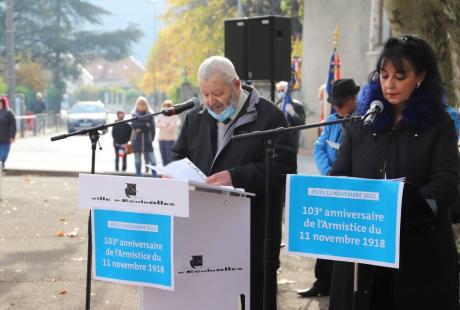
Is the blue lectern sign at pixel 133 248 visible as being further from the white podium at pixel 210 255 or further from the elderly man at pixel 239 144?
the elderly man at pixel 239 144

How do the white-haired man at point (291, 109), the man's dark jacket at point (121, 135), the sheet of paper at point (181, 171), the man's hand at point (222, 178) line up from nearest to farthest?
the sheet of paper at point (181, 171) → the man's hand at point (222, 178) → the white-haired man at point (291, 109) → the man's dark jacket at point (121, 135)

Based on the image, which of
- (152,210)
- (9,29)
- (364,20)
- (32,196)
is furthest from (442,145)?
(9,29)

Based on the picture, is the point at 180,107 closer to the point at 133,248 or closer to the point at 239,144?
the point at 239,144

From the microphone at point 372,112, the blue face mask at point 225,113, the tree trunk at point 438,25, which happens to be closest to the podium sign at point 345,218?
the microphone at point 372,112

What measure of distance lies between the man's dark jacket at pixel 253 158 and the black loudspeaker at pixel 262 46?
5.94m

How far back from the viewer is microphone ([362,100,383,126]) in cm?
370

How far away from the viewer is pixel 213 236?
4.15 metres

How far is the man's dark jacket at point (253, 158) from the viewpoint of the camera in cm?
469

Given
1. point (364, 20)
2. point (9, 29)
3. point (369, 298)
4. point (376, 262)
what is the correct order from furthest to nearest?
point (9, 29)
point (364, 20)
point (369, 298)
point (376, 262)

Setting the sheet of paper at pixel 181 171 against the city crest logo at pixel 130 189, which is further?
the sheet of paper at pixel 181 171

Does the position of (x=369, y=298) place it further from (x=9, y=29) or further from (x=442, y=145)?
(x=9, y=29)

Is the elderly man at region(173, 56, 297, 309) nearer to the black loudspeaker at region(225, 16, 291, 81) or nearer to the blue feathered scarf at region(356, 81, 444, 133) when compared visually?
the blue feathered scarf at region(356, 81, 444, 133)

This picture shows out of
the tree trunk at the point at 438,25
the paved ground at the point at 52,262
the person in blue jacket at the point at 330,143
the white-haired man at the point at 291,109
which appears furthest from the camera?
the white-haired man at the point at 291,109

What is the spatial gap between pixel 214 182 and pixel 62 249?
5449 mm
